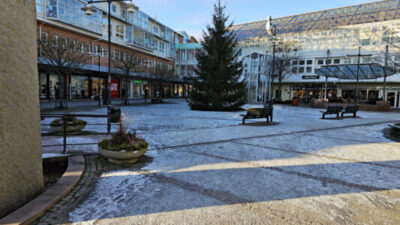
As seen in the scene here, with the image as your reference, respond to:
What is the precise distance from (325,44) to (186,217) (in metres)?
43.3

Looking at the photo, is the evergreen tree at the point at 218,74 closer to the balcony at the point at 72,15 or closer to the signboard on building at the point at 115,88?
the balcony at the point at 72,15

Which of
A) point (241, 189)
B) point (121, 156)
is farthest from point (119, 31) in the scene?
point (241, 189)

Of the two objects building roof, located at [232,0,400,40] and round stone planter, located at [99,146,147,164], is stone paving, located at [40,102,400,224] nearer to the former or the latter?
round stone planter, located at [99,146,147,164]

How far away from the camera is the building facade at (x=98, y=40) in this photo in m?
25.2

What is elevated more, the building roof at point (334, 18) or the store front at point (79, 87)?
the building roof at point (334, 18)

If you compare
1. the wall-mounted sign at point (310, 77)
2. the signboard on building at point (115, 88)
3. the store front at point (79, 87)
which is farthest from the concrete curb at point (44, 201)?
the wall-mounted sign at point (310, 77)

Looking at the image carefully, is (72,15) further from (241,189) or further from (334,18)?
(334,18)

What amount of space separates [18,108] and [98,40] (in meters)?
32.6

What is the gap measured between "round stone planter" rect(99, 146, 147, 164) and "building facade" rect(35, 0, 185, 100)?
638 inches

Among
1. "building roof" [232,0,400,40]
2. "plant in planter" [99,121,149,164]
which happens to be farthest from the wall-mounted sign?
"plant in planter" [99,121,149,164]

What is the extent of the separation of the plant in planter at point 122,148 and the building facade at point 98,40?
16049mm

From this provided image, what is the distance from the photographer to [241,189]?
385 cm

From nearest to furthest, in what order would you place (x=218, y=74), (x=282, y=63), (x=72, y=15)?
(x=218, y=74) → (x=72, y=15) → (x=282, y=63)

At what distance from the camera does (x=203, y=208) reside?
322 centimetres
